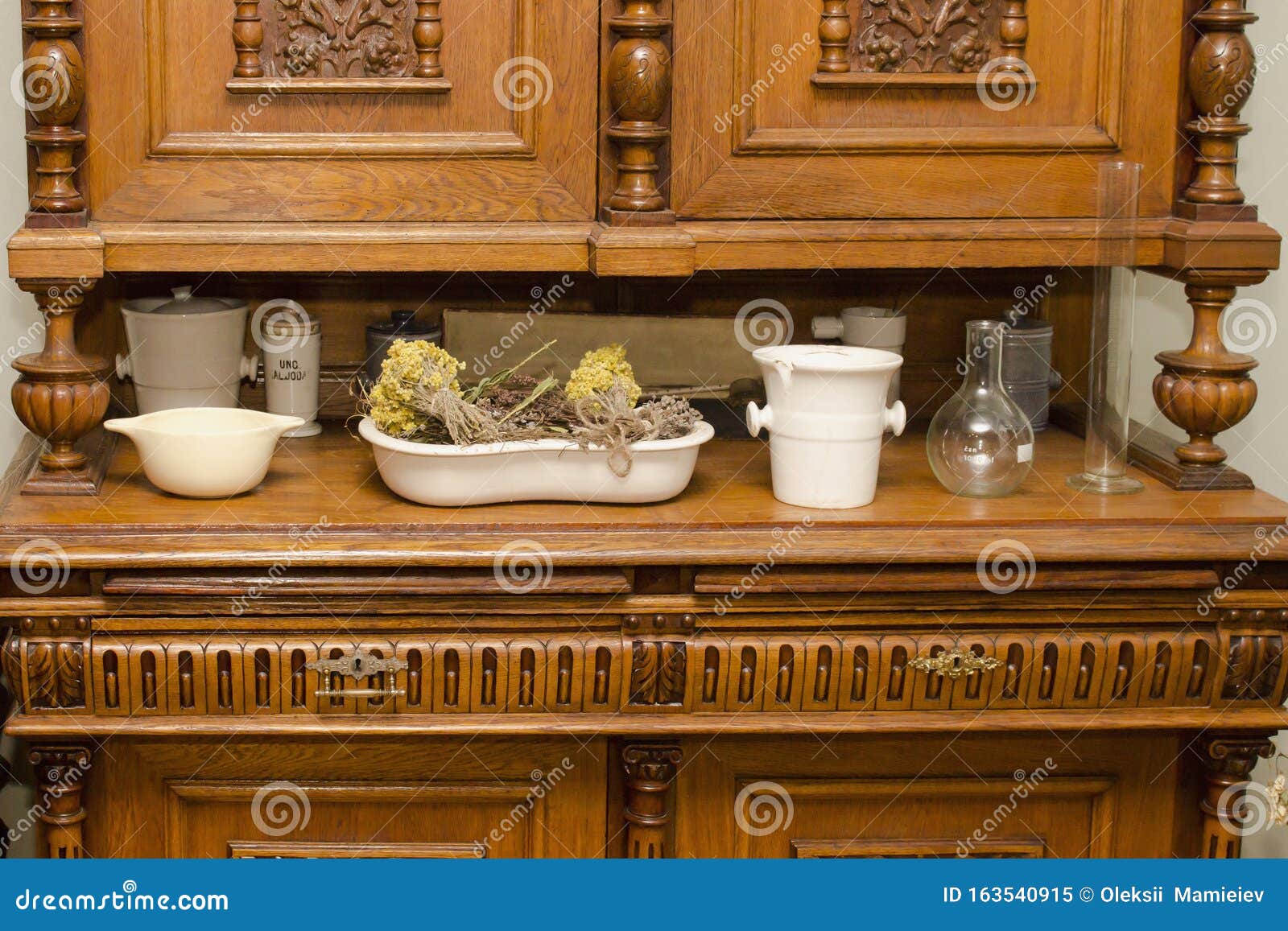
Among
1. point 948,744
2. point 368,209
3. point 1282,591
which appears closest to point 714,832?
point 948,744

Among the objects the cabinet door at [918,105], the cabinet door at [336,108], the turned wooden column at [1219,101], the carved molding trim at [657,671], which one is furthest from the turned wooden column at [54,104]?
the turned wooden column at [1219,101]

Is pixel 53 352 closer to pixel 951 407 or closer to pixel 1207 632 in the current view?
pixel 951 407

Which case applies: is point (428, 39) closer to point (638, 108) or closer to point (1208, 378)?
point (638, 108)

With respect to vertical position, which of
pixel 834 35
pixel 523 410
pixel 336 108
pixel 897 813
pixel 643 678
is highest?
pixel 834 35

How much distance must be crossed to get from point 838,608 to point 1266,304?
1.07 m

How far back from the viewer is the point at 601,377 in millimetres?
2164

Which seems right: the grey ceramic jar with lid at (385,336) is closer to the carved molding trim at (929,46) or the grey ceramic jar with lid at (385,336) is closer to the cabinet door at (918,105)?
the cabinet door at (918,105)

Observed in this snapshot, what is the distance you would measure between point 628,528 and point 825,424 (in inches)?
12.4

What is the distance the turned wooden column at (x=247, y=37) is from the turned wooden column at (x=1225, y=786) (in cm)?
164

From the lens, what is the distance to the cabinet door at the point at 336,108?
82.5 inches

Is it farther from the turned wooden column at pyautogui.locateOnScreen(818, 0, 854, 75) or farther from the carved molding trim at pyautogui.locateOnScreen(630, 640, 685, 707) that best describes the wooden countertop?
the turned wooden column at pyautogui.locateOnScreen(818, 0, 854, 75)

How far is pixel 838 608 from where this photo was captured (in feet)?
6.87

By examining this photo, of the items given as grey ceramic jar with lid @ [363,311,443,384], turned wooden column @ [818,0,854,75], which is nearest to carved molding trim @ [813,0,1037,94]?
turned wooden column @ [818,0,854,75]

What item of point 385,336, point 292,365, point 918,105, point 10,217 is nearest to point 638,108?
point 918,105
